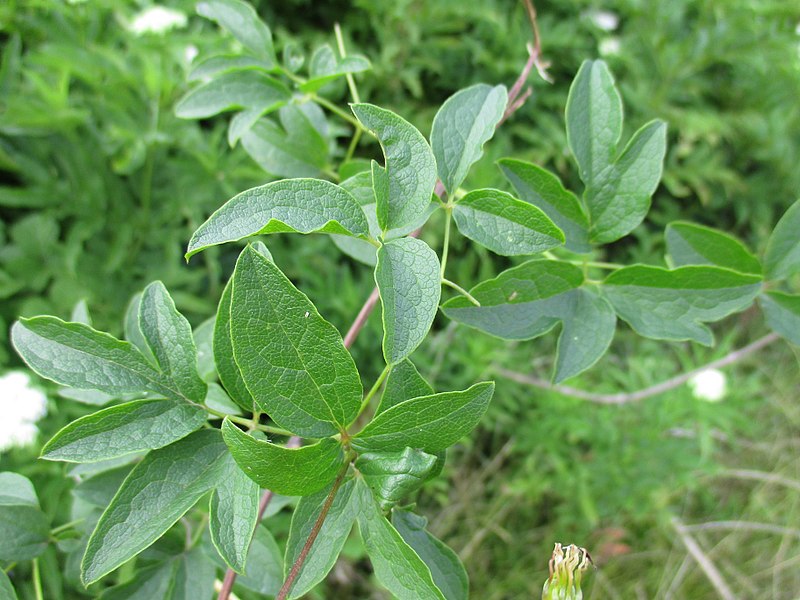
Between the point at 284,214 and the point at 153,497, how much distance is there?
0.18m

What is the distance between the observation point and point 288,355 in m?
0.33

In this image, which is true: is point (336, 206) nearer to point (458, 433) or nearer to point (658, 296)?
point (458, 433)

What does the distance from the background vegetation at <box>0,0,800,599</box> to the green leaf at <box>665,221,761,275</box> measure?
913mm

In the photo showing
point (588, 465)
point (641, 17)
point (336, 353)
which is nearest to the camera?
point (336, 353)

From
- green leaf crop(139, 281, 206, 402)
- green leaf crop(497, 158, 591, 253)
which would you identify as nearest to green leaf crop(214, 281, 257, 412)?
green leaf crop(139, 281, 206, 402)

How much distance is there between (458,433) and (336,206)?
0.14 metres

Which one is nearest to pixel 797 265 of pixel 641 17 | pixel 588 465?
pixel 588 465

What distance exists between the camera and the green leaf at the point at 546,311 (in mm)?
431

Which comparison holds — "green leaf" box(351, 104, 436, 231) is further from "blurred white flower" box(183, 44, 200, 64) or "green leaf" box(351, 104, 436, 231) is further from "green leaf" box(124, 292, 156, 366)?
"blurred white flower" box(183, 44, 200, 64)

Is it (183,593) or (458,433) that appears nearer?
(458,433)

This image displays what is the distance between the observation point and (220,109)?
0.55 metres

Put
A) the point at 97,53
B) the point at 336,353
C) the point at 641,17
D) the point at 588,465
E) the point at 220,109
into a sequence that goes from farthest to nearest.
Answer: the point at 641,17
the point at 588,465
the point at 97,53
the point at 220,109
the point at 336,353

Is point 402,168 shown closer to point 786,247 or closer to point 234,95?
point 234,95

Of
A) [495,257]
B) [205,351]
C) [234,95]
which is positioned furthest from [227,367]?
[495,257]
